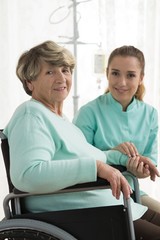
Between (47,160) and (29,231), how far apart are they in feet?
0.71

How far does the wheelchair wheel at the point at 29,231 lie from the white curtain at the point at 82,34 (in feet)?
4.06

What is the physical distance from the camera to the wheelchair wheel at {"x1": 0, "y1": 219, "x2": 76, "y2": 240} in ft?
3.77

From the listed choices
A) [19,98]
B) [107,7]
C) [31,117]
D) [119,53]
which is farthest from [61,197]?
[107,7]

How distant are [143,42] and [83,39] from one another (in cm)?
43

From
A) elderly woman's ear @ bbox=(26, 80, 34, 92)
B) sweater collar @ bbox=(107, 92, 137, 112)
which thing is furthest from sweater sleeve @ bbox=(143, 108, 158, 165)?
elderly woman's ear @ bbox=(26, 80, 34, 92)

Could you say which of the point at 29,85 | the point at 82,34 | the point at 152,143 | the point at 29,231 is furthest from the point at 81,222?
the point at 82,34

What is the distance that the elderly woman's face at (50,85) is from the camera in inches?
54.1

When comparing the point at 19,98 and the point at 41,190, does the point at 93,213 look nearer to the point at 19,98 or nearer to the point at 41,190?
the point at 41,190

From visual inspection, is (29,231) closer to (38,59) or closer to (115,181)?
(115,181)

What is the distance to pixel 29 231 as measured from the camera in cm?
116

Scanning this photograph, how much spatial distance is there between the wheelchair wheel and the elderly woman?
101 mm

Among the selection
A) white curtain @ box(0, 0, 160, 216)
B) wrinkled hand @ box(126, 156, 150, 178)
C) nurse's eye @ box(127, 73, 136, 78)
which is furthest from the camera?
white curtain @ box(0, 0, 160, 216)

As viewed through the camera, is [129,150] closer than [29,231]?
No

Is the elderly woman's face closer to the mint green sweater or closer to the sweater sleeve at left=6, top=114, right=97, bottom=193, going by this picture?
the mint green sweater
